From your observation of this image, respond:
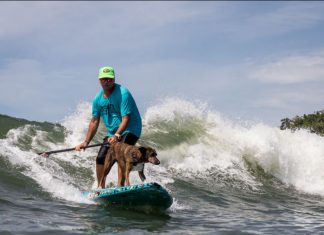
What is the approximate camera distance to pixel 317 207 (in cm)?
955

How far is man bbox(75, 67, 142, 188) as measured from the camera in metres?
7.34

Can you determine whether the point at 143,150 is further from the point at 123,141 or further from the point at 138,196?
the point at 138,196

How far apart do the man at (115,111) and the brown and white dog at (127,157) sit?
0.14 meters

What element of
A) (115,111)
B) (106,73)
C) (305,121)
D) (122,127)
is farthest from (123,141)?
(305,121)

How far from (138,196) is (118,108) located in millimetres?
1334

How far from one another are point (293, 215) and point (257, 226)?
1.54m

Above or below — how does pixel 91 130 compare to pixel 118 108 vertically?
below

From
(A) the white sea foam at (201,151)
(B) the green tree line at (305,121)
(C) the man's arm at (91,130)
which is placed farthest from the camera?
(B) the green tree line at (305,121)

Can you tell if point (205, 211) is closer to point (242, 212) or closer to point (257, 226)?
point (242, 212)

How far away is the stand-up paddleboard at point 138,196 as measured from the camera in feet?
23.3

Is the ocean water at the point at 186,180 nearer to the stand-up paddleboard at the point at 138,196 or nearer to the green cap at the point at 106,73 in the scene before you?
the stand-up paddleboard at the point at 138,196

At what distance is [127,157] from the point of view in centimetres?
Result: 717

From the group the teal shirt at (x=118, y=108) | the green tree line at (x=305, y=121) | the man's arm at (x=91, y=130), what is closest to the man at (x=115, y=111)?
the teal shirt at (x=118, y=108)

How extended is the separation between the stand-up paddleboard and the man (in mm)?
573
